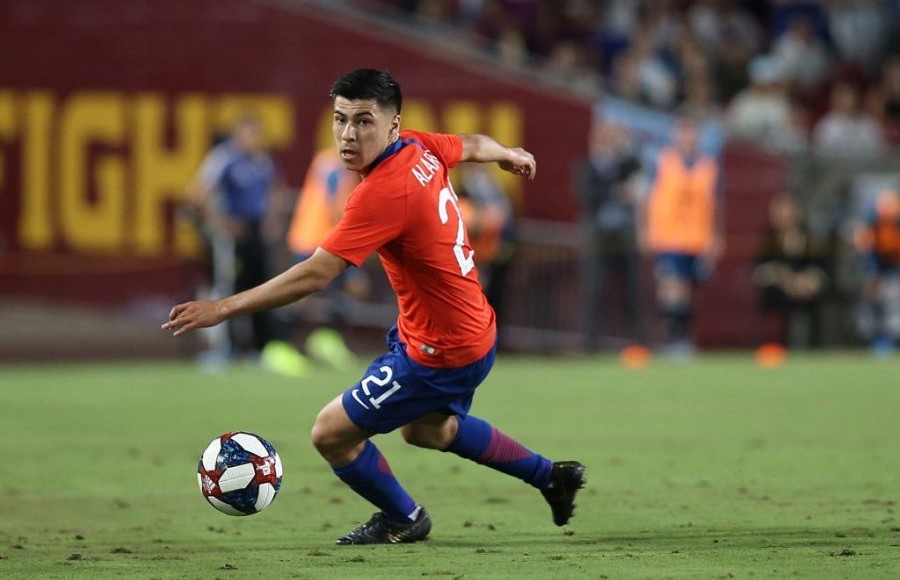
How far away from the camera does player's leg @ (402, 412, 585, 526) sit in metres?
7.12

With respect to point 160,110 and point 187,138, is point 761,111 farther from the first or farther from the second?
point 160,110

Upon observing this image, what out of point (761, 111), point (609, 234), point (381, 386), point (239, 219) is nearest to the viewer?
point (381, 386)

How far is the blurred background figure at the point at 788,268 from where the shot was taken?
1939cm

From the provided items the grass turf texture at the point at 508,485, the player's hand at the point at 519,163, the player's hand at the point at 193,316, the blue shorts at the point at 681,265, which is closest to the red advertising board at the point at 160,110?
the blue shorts at the point at 681,265

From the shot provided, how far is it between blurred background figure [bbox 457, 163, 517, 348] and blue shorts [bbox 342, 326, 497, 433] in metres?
11.4

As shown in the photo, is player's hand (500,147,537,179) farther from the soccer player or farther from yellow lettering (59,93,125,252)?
yellow lettering (59,93,125,252)

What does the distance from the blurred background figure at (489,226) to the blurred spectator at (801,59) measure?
16.7ft

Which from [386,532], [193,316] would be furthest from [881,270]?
[193,316]

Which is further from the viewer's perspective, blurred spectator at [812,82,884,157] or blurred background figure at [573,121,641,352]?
blurred spectator at [812,82,884,157]

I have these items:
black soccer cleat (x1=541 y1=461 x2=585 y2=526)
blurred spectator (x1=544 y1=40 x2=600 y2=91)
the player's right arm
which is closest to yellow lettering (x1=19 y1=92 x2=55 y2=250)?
blurred spectator (x1=544 y1=40 x2=600 y2=91)

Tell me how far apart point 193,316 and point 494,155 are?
1914 mm

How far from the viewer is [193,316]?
19.8 ft

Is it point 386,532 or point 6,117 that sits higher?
point 6,117

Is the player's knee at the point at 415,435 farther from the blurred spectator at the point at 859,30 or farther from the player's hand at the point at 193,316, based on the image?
the blurred spectator at the point at 859,30
